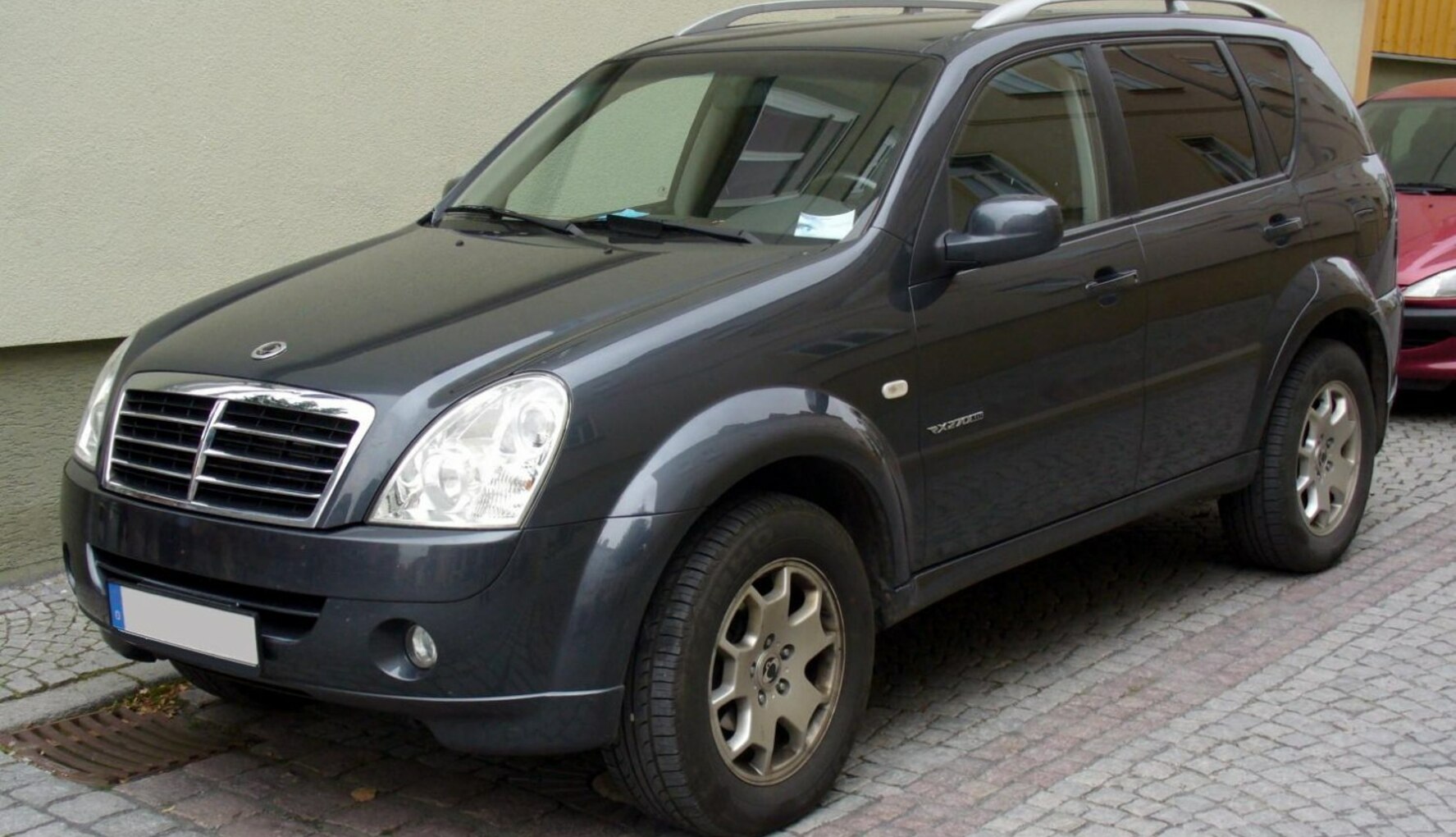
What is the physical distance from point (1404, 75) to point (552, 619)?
15.9 m

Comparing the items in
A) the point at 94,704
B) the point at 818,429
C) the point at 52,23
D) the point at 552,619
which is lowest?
the point at 94,704

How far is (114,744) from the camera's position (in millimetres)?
4715

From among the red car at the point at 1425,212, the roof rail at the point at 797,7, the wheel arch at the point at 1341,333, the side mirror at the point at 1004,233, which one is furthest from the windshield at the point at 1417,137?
the side mirror at the point at 1004,233

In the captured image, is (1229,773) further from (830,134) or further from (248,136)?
(248,136)

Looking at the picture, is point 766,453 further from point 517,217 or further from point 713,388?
point 517,217

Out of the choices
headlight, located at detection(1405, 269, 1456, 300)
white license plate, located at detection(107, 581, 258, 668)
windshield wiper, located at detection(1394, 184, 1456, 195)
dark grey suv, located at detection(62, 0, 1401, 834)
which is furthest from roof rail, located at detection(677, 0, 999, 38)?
windshield wiper, located at detection(1394, 184, 1456, 195)

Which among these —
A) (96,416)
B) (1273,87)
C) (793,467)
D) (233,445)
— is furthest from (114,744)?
(1273,87)

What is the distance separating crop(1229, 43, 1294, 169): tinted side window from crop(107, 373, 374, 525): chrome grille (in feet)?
11.6

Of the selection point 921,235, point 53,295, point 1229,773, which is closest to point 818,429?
point 921,235

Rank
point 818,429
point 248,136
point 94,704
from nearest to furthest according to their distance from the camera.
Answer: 1. point 818,429
2. point 94,704
3. point 248,136

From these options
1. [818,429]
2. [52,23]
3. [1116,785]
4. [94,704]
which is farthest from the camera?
[52,23]

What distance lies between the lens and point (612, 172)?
506 centimetres

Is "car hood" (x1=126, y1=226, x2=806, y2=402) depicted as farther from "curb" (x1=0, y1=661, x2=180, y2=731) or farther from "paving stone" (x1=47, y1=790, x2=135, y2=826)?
"curb" (x1=0, y1=661, x2=180, y2=731)

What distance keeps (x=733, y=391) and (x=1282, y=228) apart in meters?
2.60
